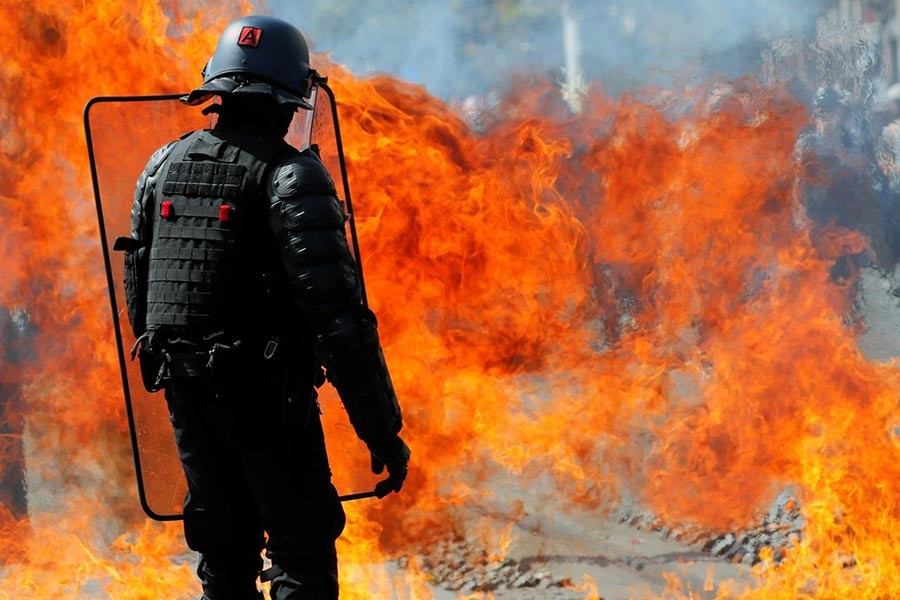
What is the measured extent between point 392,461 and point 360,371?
0.32m

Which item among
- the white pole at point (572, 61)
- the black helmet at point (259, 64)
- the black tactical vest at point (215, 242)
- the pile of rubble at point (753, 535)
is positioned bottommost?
the pile of rubble at point (753, 535)

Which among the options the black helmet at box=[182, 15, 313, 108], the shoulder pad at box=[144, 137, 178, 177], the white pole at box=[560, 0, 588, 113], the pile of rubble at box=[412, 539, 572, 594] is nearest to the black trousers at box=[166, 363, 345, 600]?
the shoulder pad at box=[144, 137, 178, 177]

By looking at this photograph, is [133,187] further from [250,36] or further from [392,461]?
[392,461]

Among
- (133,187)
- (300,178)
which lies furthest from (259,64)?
(133,187)

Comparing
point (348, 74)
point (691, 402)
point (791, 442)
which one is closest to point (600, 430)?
point (691, 402)

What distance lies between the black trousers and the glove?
15 centimetres

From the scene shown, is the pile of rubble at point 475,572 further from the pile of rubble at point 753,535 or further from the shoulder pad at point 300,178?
the shoulder pad at point 300,178

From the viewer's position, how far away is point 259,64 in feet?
9.22

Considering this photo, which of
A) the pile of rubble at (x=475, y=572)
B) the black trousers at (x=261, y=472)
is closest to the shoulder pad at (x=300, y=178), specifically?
the black trousers at (x=261, y=472)

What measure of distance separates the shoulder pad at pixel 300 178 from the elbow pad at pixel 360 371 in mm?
348

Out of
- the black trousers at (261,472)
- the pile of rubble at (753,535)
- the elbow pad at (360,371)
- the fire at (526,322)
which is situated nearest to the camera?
the elbow pad at (360,371)

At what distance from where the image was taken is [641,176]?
5.24 metres

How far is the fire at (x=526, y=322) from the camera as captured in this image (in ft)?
14.9

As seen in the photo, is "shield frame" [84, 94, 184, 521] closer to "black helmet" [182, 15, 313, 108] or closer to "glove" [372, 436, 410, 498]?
"black helmet" [182, 15, 313, 108]
